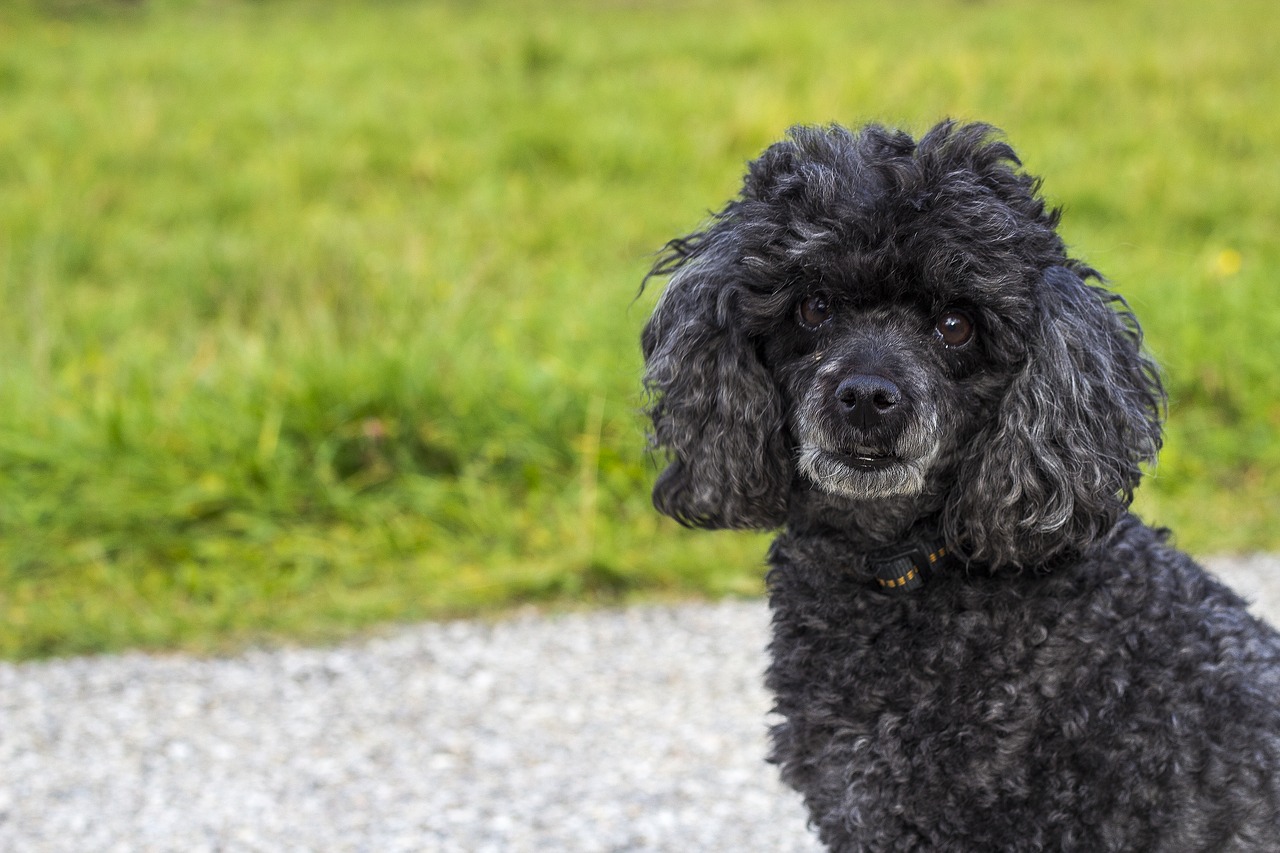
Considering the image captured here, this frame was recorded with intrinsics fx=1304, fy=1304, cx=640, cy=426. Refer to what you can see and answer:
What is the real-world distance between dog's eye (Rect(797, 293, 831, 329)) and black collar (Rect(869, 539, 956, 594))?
45 centimetres

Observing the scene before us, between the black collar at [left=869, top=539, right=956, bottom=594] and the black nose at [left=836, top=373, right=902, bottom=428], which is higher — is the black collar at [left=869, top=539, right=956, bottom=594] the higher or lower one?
the lower one

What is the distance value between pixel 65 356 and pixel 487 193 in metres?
2.75

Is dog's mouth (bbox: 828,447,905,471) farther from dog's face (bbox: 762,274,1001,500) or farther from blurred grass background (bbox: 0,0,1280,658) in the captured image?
blurred grass background (bbox: 0,0,1280,658)

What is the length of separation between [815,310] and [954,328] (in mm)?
253

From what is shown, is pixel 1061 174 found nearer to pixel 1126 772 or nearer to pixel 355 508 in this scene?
pixel 355 508

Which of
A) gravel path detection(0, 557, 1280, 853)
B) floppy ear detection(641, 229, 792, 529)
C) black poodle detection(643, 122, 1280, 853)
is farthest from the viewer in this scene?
gravel path detection(0, 557, 1280, 853)

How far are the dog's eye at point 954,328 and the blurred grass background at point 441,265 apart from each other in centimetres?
62

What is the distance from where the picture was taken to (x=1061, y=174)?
8.14m

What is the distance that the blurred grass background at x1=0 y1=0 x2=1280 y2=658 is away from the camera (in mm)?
4785

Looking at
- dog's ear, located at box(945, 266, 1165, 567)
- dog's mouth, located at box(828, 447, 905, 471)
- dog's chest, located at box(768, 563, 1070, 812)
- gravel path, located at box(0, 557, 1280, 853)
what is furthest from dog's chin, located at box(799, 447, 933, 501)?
gravel path, located at box(0, 557, 1280, 853)

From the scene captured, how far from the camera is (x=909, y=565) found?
2404 millimetres

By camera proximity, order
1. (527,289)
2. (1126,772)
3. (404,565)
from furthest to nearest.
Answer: (527,289)
(404,565)
(1126,772)

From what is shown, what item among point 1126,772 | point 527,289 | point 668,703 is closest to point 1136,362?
point 1126,772

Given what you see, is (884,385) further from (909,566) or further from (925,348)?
(909,566)
